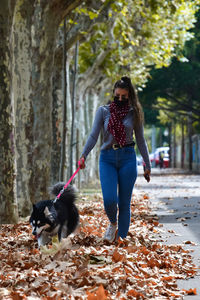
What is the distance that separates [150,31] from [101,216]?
50.3ft

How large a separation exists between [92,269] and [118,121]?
7.09 feet

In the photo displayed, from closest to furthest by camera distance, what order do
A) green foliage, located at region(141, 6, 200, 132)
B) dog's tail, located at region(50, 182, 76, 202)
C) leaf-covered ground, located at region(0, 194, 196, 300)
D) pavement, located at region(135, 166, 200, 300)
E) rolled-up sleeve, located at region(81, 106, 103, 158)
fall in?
leaf-covered ground, located at region(0, 194, 196, 300)
pavement, located at region(135, 166, 200, 300)
rolled-up sleeve, located at region(81, 106, 103, 158)
dog's tail, located at region(50, 182, 76, 202)
green foliage, located at region(141, 6, 200, 132)

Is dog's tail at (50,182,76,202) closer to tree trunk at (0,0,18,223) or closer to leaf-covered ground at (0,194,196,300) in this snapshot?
leaf-covered ground at (0,194,196,300)

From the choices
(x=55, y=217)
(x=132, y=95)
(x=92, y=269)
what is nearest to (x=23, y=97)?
(x=132, y=95)

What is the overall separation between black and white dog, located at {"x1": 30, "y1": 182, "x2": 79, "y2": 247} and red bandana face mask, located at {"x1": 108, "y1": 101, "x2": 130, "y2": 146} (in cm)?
103

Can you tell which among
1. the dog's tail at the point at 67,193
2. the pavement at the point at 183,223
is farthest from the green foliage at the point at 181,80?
the dog's tail at the point at 67,193

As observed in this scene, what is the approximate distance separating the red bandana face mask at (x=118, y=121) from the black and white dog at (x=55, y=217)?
1.03m

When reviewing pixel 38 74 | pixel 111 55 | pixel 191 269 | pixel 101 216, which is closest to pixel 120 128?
pixel 191 269

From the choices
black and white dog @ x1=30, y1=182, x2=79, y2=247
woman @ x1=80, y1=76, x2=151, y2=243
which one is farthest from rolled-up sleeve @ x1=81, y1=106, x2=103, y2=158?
black and white dog @ x1=30, y1=182, x2=79, y2=247

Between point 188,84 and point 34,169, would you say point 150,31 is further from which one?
point 188,84

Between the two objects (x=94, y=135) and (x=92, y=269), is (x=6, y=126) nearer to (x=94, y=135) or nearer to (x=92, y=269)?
(x=94, y=135)

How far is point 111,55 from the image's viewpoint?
26156 mm

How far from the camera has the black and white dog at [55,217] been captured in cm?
757

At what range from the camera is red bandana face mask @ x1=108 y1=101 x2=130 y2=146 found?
7.79 m
